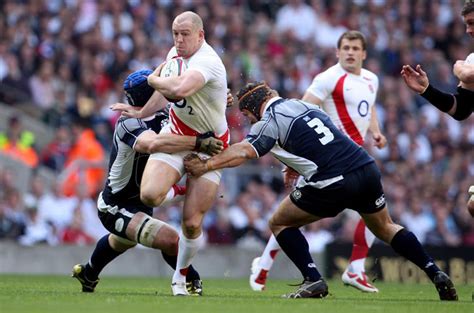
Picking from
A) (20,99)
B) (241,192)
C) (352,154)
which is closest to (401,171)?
(241,192)

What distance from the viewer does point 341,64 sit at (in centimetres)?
1472

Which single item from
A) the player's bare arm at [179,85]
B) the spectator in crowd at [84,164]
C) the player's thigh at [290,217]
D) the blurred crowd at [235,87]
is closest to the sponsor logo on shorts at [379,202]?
the player's thigh at [290,217]

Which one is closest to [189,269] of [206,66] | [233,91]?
[206,66]

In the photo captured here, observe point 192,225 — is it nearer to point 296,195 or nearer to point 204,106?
point 296,195

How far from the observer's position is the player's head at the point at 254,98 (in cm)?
1183

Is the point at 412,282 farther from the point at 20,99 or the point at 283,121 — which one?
the point at 20,99

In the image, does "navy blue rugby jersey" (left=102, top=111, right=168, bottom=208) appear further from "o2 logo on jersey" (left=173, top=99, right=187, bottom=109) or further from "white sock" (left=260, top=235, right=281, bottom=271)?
"white sock" (left=260, top=235, right=281, bottom=271)

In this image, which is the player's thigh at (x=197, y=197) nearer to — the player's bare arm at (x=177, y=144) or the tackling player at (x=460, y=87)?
the player's bare arm at (x=177, y=144)

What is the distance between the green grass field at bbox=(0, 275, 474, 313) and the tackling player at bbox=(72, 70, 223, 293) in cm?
39

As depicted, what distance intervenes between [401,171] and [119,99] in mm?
4981

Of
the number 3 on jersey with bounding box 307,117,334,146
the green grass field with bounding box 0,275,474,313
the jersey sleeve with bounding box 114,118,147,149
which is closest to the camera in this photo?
the green grass field with bounding box 0,275,474,313

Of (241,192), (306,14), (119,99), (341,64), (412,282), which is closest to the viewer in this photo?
(341,64)

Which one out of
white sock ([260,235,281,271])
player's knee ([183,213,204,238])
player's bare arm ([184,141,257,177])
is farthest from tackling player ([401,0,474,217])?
white sock ([260,235,281,271])

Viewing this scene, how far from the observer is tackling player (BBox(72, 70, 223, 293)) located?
464 inches
